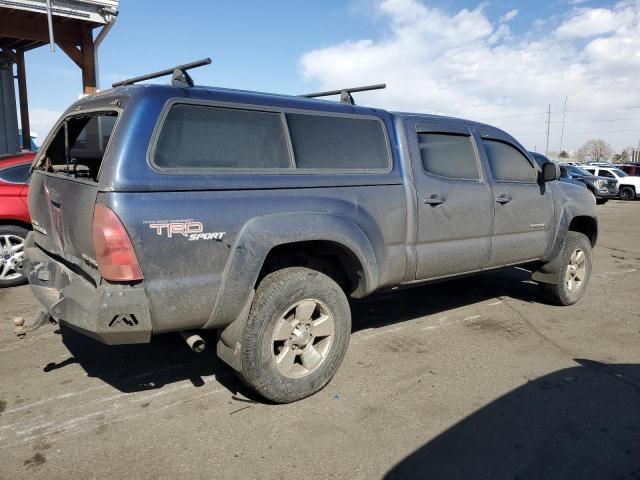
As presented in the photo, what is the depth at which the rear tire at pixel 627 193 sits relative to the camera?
26484mm


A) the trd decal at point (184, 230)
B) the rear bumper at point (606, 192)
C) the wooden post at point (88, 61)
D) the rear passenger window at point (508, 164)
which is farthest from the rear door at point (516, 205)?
the rear bumper at point (606, 192)

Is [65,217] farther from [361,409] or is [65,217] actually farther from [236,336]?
[361,409]

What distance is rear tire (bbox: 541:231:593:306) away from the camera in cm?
569

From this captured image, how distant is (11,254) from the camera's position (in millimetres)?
6125

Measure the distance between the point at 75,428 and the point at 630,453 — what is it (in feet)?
10.5

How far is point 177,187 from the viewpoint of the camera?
290 cm

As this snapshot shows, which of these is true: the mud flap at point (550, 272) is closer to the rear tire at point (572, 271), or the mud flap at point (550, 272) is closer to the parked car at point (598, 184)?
the rear tire at point (572, 271)

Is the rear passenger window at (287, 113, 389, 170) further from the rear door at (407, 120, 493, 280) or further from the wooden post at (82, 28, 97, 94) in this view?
the wooden post at (82, 28, 97, 94)

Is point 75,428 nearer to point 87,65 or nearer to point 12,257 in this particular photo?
point 12,257

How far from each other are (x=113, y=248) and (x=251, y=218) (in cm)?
80

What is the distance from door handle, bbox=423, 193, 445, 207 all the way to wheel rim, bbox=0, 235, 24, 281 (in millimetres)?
4682

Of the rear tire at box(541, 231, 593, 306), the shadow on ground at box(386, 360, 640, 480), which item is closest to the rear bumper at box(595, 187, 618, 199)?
the rear tire at box(541, 231, 593, 306)

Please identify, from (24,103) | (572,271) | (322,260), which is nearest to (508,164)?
(572,271)

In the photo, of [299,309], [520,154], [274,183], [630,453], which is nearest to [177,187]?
[274,183]
